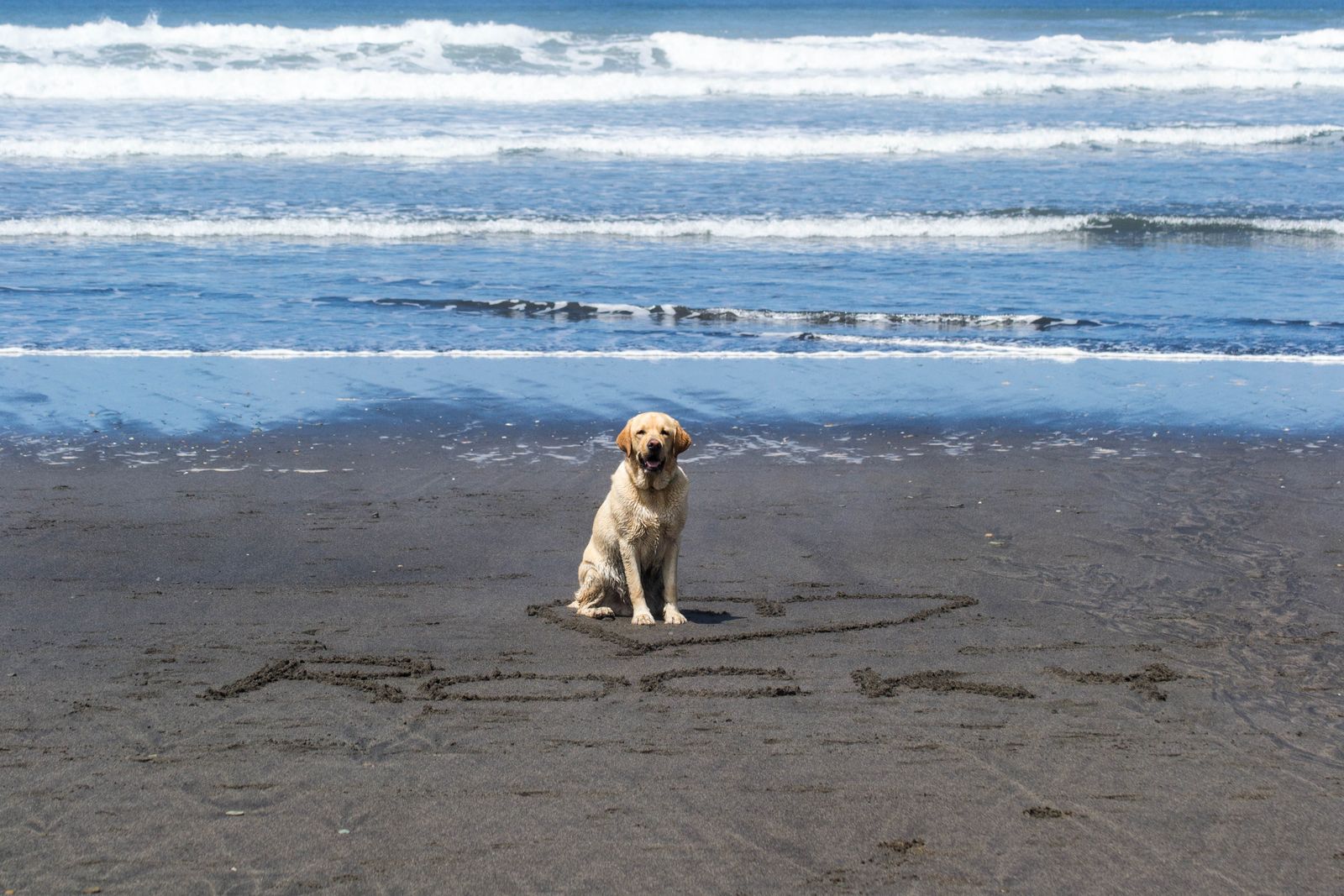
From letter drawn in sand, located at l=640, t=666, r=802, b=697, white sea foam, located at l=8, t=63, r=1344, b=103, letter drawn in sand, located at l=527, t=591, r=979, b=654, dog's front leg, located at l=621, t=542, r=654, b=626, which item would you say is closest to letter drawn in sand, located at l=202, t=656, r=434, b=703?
letter drawn in sand, located at l=527, t=591, r=979, b=654

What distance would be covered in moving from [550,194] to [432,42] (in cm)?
2307

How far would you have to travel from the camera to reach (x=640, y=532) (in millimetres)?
6742

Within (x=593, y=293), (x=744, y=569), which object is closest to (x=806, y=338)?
(x=593, y=293)

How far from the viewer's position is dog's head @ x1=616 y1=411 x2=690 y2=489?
6484 mm

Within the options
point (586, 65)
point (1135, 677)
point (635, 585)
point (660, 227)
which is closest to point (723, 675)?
point (635, 585)

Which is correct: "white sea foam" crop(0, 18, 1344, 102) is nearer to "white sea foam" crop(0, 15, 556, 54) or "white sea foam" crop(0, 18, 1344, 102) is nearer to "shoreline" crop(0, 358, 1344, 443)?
"white sea foam" crop(0, 15, 556, 54)

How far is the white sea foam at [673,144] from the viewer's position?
26.6 m

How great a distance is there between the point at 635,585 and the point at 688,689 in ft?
3.27

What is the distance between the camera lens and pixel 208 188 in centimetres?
2289

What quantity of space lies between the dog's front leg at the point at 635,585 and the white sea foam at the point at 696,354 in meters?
6.55

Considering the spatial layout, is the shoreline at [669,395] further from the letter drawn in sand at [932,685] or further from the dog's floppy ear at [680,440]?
the letter drawn in sand at [932,685]

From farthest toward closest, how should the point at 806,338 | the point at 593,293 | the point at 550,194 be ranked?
the point at 550,194
the point at 593,293
the point at 806,338

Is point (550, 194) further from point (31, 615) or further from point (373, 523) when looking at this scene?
point (31, 615)

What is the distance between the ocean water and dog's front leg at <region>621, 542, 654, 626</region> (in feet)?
15.5
